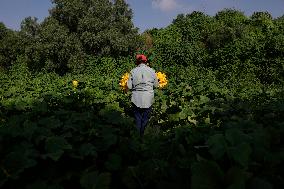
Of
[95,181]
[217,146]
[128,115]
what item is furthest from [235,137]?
[128,115]

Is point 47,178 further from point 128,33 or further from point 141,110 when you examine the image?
point 128,33

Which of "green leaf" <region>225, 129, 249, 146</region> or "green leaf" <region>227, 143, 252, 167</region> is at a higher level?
"green leaf" <region>225, 129, 249, 146</region>

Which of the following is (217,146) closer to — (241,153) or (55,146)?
(241,153)

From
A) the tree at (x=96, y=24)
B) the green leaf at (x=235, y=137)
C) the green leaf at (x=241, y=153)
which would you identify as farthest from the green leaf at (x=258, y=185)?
the tree at (x=96, y=24)

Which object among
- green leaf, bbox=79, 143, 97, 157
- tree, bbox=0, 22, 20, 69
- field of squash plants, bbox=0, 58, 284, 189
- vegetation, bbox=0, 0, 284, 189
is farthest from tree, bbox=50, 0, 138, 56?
green leaf, bbox=79, 143, 97, 157

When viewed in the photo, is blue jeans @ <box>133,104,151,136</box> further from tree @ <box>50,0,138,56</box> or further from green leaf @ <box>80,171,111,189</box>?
tree @ <box>50,0,138,56</box>

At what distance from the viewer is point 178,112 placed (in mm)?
10188

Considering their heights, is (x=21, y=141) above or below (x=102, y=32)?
below

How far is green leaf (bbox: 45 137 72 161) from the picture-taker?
6.87 ft

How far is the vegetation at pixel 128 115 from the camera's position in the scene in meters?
1.77

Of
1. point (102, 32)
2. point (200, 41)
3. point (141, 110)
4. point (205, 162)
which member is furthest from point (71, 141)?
point (200, 41)

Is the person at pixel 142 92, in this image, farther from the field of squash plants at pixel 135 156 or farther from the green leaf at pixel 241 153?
the green leaf at pixel 241 153

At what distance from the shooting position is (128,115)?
32.2 feet

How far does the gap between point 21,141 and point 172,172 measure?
977 mm
